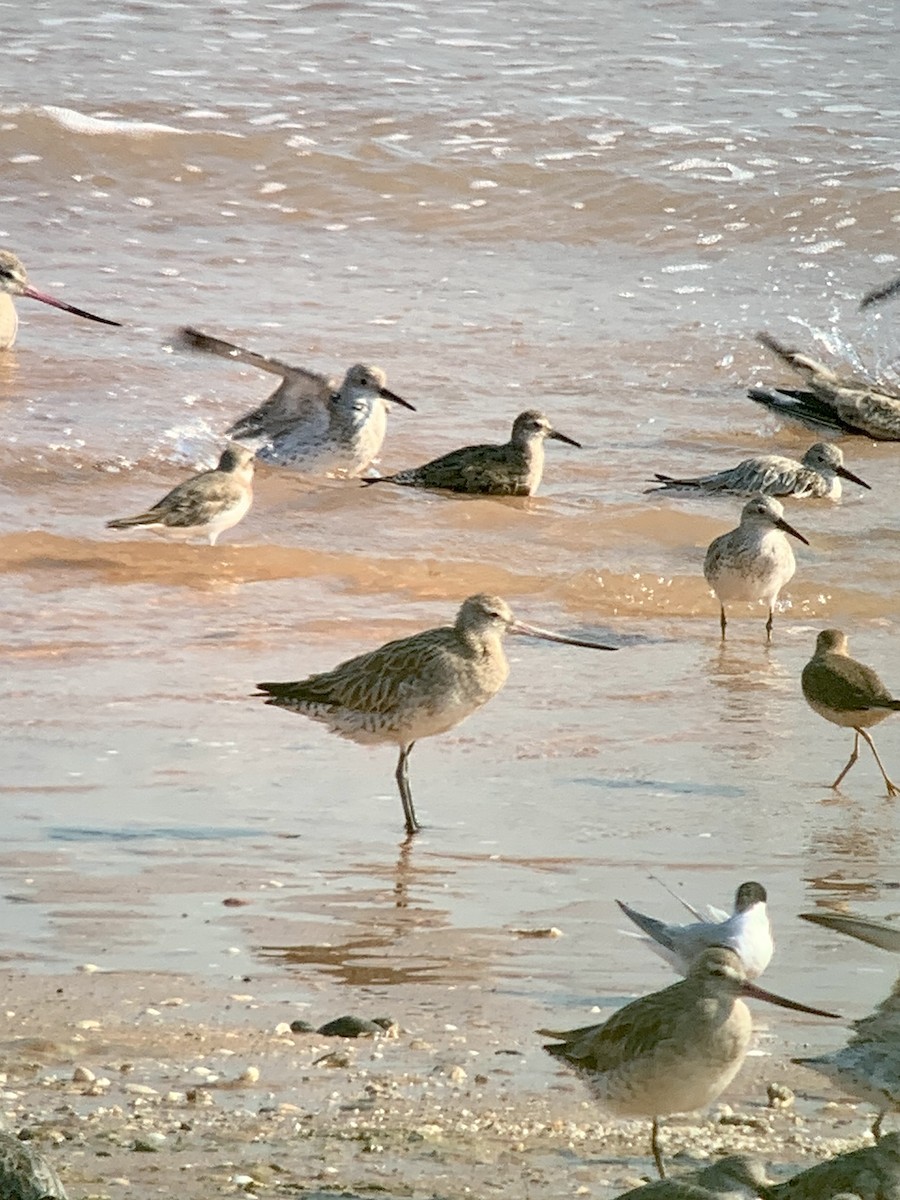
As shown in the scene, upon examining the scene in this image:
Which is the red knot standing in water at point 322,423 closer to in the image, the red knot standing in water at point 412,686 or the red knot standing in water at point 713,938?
the red knot standing in water at point 412,686

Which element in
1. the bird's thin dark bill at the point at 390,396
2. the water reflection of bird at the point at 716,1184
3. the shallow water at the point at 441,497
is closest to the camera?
the water reflection of bird at the point at 716,1184

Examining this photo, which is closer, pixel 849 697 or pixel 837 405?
pixel 849 697

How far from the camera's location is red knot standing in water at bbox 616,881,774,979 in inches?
196

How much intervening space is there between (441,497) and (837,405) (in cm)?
311

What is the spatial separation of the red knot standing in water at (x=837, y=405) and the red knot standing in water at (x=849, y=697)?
19.4ft

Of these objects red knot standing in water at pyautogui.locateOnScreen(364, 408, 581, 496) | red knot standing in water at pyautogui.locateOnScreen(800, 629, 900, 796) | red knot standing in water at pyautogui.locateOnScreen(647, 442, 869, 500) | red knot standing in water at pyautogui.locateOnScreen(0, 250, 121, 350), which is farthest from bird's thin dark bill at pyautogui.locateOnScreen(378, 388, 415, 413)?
red knot standing in water at pyautogui.locateOnScreen(800, 629, 900, 796)

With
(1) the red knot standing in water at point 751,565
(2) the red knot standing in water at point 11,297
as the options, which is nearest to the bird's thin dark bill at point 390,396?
(2) the red knot standing in water at point 11,297

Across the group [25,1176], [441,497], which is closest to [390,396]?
[441,497]

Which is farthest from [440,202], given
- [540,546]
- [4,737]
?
[4,737]

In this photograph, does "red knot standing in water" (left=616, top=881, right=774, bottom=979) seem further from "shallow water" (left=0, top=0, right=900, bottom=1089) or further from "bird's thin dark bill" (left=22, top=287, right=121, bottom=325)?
"bird's thin dark bill" (left=22, top=287, right=121, bottom=325)

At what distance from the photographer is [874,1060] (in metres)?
4.45

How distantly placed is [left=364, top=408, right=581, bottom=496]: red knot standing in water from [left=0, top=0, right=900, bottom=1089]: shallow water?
5.8 inches

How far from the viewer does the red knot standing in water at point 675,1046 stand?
440 centimetres

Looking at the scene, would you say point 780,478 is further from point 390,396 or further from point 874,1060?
point 874,1060
